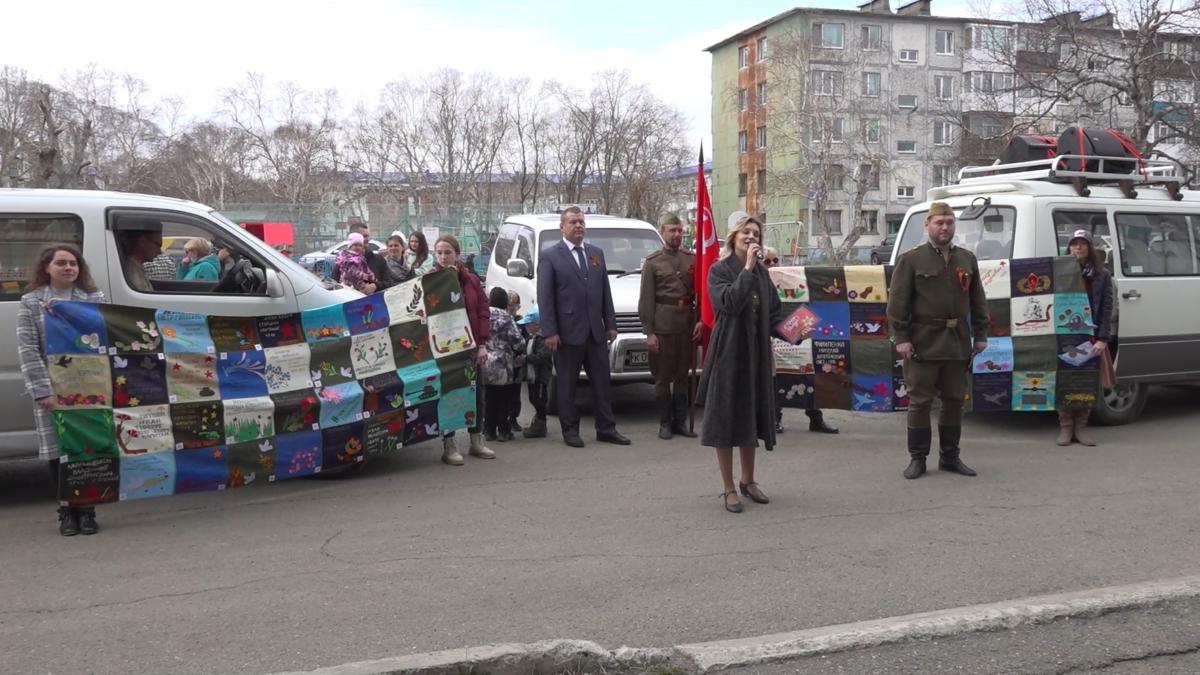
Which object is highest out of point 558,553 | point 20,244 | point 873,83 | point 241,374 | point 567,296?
point 873,83

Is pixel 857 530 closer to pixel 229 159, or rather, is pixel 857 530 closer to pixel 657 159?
pixel 657 159

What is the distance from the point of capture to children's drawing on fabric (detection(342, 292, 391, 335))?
7645mm

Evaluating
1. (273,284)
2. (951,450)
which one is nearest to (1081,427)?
(951,450)

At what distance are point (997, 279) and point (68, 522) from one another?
753 cm

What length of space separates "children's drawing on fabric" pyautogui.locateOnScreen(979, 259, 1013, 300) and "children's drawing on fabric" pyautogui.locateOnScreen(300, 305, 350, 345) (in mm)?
5450

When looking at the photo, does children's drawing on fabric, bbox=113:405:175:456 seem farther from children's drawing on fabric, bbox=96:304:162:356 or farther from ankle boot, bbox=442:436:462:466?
ankle boot, bbox=442:436:462:466

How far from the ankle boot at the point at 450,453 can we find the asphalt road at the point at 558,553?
4.9 inches

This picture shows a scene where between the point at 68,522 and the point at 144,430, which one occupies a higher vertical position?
the point at 144,430

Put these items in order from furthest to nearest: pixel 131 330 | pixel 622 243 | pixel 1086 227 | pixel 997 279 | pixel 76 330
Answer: pixel 622 243 → pixel 1086 227 → pixel 997 279 → pixel 131 330 → pixel 76 330

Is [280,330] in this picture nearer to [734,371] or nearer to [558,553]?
[558,553]

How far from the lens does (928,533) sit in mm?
6098

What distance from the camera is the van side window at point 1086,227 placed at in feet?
Result: 29.6

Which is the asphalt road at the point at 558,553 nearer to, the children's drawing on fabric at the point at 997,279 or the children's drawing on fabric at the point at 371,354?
the children's drawing on fabric at the point at 371,354

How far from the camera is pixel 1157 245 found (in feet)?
31.1
